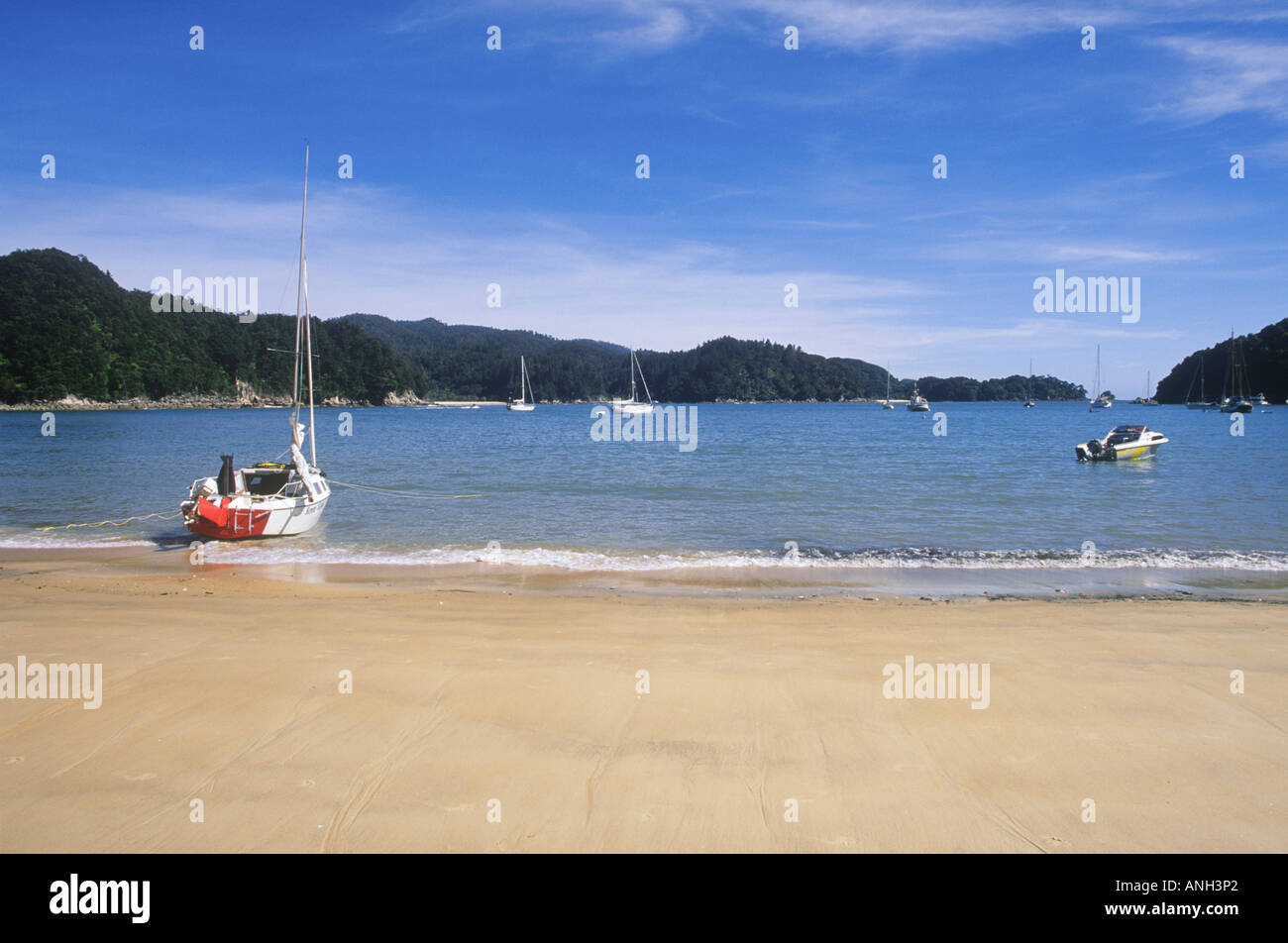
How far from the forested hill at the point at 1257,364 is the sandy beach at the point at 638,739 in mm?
166419

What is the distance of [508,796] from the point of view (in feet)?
15.2

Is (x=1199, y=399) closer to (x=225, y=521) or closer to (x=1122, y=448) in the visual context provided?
(x=1122, y=448)

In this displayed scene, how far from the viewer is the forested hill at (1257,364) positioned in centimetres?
13400

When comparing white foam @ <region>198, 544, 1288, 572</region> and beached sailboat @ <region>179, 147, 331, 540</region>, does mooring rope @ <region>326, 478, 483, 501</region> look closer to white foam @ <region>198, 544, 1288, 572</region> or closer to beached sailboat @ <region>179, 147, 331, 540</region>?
beached sailboat @ <region>179, 147, 331, 540</region>

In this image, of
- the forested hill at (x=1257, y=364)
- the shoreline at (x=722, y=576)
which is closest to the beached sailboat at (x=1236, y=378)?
the forested hill at (x=1257, y=364)

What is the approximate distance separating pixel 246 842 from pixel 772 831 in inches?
119

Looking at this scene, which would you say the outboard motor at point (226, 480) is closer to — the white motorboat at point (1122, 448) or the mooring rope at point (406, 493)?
the mooring rope at point (406, 493)

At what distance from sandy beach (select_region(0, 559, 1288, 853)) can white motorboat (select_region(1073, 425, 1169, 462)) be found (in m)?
31.9

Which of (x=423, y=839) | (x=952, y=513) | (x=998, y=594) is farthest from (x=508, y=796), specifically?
(x=952, y=513)

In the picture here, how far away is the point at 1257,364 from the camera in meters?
138

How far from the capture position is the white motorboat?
1468 inches

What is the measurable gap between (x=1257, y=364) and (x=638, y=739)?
177m

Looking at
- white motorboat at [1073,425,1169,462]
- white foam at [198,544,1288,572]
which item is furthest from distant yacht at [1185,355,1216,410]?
white foam at [198,544,1288,572]
